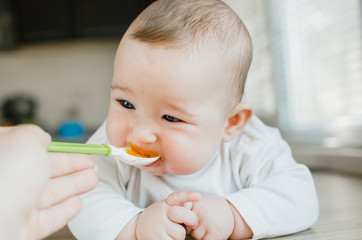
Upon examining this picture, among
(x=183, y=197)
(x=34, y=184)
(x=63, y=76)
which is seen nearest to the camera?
(x=34, y=184)

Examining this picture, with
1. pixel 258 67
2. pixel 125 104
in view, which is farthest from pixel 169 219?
pixel 258 67

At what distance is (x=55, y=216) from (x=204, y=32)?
0.42m

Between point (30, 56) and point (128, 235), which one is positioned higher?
point (128, 235)

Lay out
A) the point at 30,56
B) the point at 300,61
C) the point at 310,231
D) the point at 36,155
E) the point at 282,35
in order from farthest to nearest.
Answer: the point at 30,56 → the point at 282,35 → the point at 300,61 → the point at 310,231 → the point at 36,155

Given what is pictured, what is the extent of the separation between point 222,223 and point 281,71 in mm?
1662

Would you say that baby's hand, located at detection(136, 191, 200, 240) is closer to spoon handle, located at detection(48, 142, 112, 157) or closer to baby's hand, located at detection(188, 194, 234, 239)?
baby's hand, located at detection(188, 194, 234, 239)

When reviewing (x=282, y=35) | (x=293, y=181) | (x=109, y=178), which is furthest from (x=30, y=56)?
(x=293, y=181)

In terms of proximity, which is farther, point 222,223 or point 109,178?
point 109,178

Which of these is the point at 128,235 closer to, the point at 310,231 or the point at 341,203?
the point at 310,231

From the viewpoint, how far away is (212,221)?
26.6 inches

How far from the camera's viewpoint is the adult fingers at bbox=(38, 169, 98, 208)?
1.59 feet

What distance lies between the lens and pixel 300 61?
6.72 feet

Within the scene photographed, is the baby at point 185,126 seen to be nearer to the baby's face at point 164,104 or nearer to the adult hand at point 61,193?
the baby's face at point 164,104

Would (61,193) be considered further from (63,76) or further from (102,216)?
(63,76)
